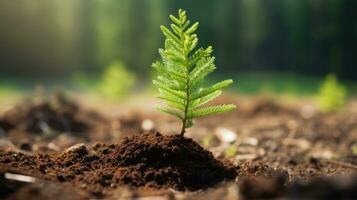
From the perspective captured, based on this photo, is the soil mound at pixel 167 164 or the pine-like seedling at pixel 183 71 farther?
the pine-like seedling at pixel 183 71

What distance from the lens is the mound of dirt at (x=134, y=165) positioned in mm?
3984

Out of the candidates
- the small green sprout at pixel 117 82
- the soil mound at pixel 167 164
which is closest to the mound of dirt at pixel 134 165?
the soil mound at pixel 167 164

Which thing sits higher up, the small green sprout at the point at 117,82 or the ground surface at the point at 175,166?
the small green sprout at the point at 117,82

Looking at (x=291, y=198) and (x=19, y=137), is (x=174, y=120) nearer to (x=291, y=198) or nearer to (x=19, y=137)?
(x=19, y=137)

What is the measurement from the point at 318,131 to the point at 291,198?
6609 millimetres

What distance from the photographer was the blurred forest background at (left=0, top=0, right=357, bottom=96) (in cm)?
3600

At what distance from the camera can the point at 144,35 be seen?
3719 cm

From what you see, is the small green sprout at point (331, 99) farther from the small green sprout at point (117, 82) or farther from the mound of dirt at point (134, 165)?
the mound of dirt at point (134, 165)

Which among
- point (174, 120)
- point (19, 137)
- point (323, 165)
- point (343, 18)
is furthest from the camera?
point (343, 18)

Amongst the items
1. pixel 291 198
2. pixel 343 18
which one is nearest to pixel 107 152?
pixel 291 198

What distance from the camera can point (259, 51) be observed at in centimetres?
3878

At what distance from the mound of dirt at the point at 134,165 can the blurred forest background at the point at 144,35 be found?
102 ft

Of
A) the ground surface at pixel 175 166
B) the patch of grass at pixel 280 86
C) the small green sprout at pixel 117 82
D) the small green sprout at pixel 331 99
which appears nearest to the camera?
the ground surface at pixel 175 166

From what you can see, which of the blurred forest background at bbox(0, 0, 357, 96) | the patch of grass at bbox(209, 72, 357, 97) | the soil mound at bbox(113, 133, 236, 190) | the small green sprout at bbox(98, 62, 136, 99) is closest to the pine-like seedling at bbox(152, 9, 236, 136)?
the soil mound at bbox(113, 133, 236, 190)
